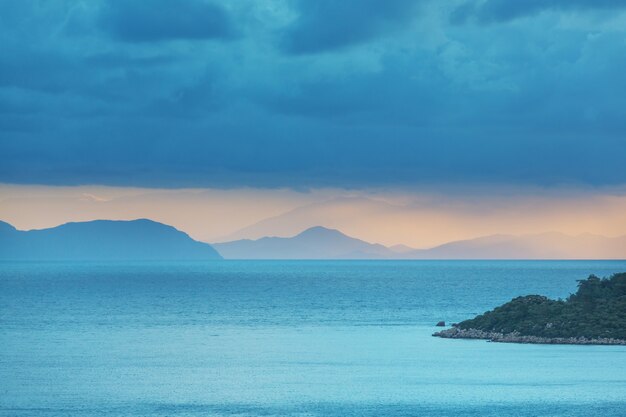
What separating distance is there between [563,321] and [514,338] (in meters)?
4.88

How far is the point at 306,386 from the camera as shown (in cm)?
7450

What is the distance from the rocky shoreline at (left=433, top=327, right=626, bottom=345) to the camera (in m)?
97.4

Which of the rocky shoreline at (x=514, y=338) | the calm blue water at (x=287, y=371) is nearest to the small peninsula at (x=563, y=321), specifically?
the rocky shoreline at (x=514, y=338)

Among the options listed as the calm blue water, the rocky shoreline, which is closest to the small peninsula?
the rocky shoreline

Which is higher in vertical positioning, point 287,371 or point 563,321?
point 563,321

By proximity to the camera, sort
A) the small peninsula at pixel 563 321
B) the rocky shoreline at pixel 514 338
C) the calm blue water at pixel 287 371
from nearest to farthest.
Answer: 1. the calm blue water at pixel 287 371
2. the rocky shoreline at pixel 514 338
3. the small peninsula at pixel 563 321

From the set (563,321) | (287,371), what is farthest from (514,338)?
(287,371)

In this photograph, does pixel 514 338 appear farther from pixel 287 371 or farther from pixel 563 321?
pixel 287 371

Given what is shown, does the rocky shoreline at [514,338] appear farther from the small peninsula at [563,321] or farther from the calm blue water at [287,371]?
the calm blue water at [287,371]

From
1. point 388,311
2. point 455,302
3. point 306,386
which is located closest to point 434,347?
point 306,386

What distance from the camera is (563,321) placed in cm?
10238

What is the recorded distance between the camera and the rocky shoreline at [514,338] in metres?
97.4

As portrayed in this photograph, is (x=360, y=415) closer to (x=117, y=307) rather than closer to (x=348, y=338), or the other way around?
(x=348, y=338)

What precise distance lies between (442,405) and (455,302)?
11517cm
